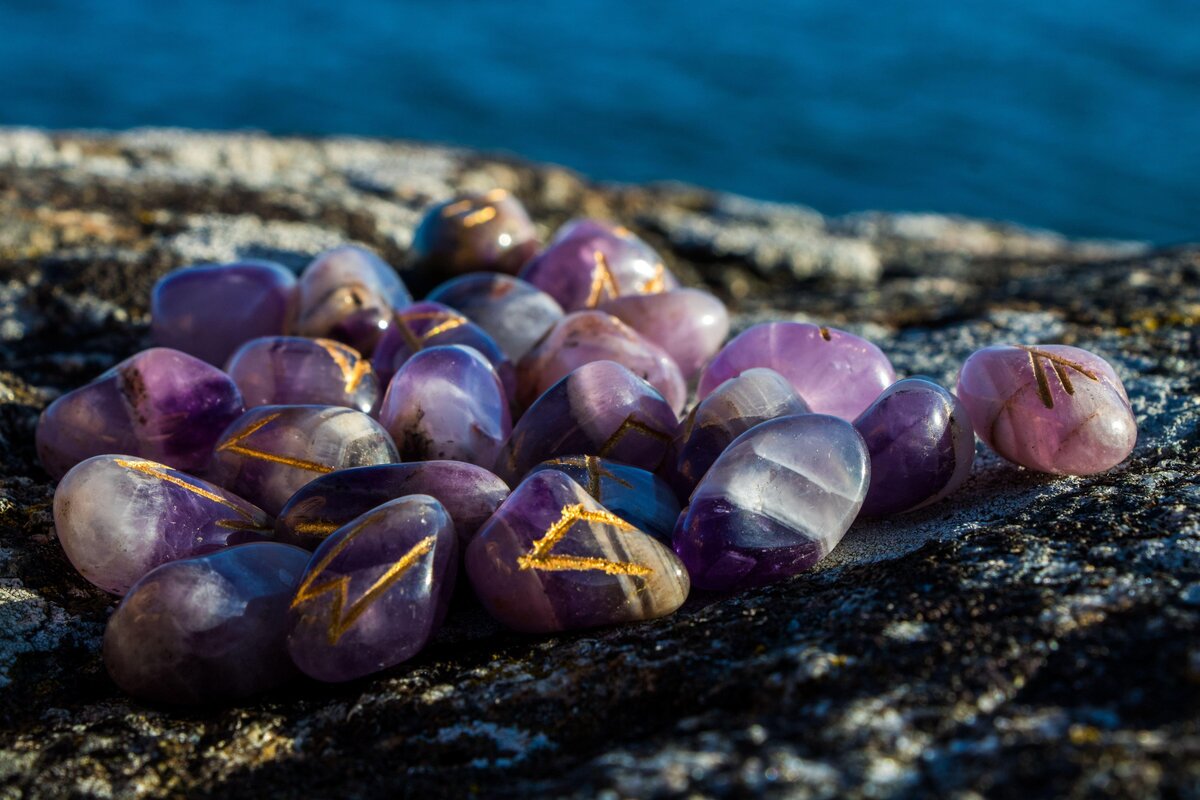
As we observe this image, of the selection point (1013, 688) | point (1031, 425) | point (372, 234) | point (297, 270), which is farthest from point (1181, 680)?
point (372, 234)

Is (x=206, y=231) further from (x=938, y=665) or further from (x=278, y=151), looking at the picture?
(x=938, y=665)

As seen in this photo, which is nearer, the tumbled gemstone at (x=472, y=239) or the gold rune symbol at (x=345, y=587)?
the gold rune symbol at (x=345, y=587)

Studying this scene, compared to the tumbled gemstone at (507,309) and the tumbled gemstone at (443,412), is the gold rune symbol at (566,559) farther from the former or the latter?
the tumbled gemstone at (507,309)

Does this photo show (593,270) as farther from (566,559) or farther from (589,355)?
(566,559)

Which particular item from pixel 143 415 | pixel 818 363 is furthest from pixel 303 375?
pixel 818 363

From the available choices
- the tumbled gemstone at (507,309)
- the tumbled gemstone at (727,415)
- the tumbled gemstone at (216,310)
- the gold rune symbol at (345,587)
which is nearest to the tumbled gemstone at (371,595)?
the gold rune symbol at (345,587)

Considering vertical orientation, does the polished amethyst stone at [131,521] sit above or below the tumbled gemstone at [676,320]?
below
